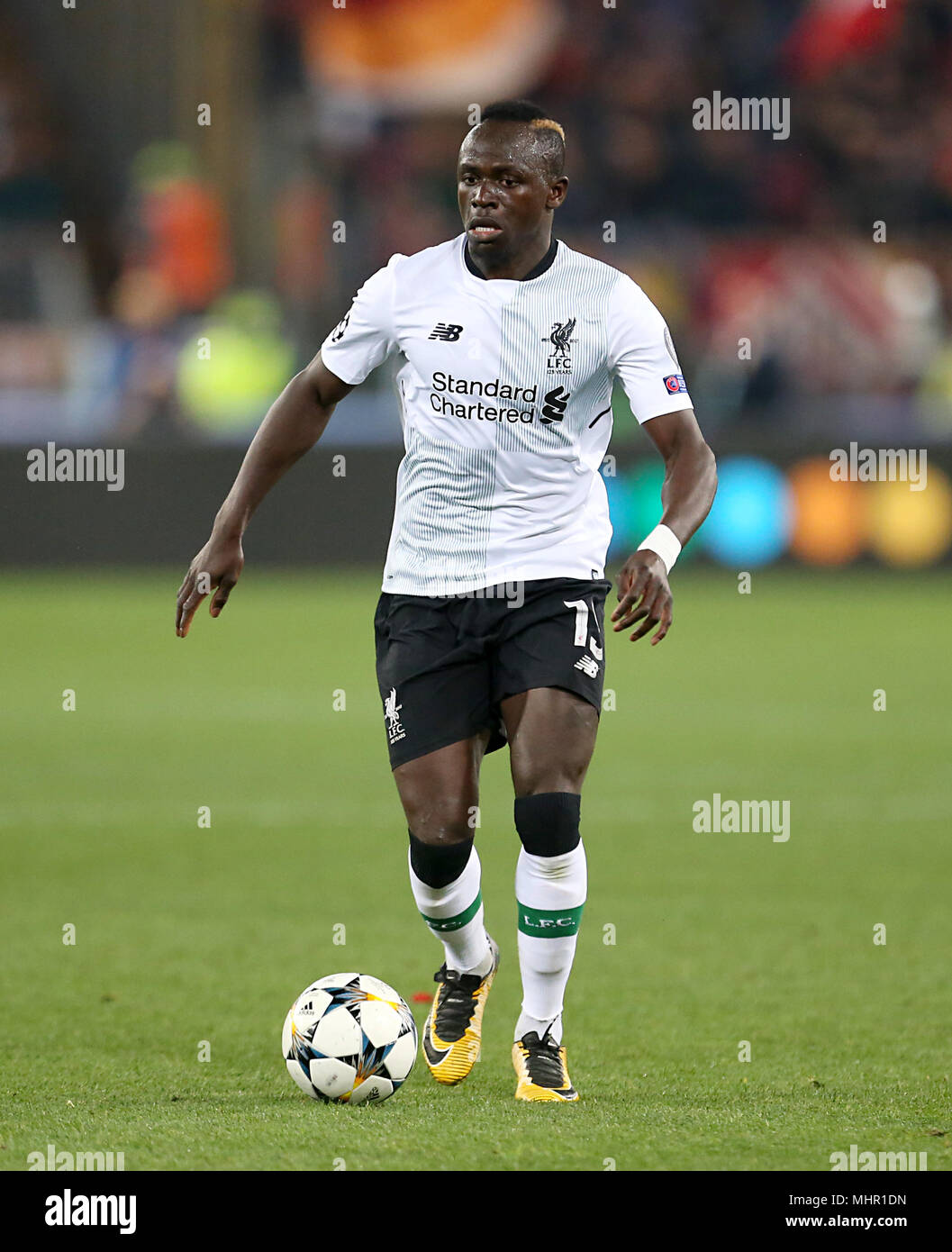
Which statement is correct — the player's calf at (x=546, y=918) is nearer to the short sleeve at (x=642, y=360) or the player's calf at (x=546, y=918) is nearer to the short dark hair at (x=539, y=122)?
the short sleeve at (x=642, y=360)

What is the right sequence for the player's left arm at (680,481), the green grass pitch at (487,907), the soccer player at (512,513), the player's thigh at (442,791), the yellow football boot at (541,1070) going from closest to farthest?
the green grass pitch at (487,907), the player's left arm at (680,481), the yellow football boot at (541,1070), the soccer player at (512,513), the player's thigh at (442,791)

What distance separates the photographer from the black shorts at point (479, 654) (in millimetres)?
4824

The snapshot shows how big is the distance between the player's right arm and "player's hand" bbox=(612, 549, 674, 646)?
103 centimetres

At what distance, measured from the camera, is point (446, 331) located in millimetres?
4883

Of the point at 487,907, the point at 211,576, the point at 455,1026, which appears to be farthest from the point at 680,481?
the point at 487,907

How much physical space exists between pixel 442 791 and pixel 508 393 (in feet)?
3.24

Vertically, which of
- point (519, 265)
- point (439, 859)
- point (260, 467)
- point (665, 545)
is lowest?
point (439, 859)

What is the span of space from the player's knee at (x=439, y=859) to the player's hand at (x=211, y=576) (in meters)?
0.78

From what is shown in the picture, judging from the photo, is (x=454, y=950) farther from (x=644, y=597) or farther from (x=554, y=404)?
(x=554, y=404)

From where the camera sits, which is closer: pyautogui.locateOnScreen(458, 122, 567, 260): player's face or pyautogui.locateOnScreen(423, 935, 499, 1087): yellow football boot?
pyautogui.locateOnScreen(458, 122, 567, 260): player's face

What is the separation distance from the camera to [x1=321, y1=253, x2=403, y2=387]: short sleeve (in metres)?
4.97

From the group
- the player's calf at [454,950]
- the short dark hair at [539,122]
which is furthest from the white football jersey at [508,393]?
the player's calf at [454,950]

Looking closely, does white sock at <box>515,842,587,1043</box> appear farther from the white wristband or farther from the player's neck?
the player's neck

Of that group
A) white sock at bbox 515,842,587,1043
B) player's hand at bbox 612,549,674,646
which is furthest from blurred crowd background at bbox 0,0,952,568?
player's hand at bbox 612,549,674,646
